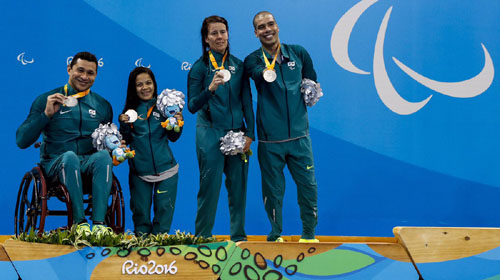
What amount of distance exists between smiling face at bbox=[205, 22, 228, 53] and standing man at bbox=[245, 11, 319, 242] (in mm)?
229

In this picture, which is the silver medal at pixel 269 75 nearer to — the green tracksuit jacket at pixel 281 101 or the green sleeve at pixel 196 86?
the green tracksuit jacket at pixel 281 101

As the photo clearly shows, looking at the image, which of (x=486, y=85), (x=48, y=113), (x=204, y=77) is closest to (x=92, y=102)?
(x=48, y=113)

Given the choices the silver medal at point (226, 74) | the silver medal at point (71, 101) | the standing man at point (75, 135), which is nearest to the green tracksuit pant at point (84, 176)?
the standing man at point (75, 135)

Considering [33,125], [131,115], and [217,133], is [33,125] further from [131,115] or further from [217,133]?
[217,133]

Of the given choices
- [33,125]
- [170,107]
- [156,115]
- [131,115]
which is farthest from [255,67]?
[33,125]

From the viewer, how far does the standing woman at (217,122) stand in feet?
13.0

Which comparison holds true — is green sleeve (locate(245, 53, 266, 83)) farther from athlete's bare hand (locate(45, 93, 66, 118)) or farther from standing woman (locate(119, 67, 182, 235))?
athlete's bare hand (locate(45, 93, 66, 118))

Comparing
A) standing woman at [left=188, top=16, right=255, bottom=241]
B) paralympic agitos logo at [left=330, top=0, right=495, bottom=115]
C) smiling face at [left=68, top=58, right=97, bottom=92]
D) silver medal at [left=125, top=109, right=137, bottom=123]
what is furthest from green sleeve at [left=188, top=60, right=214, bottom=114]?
paralympic agitos logo at [left=330, top=0, right=495, bottom=115]

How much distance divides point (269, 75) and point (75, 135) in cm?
119

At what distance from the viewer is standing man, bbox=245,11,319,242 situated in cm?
391

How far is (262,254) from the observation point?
3137 mm

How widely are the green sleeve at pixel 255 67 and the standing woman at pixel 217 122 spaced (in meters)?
0.05

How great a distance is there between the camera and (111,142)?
3740 millimetres

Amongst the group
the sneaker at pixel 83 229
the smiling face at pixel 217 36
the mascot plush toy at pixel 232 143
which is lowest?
the sneaker at pixel 83 229
